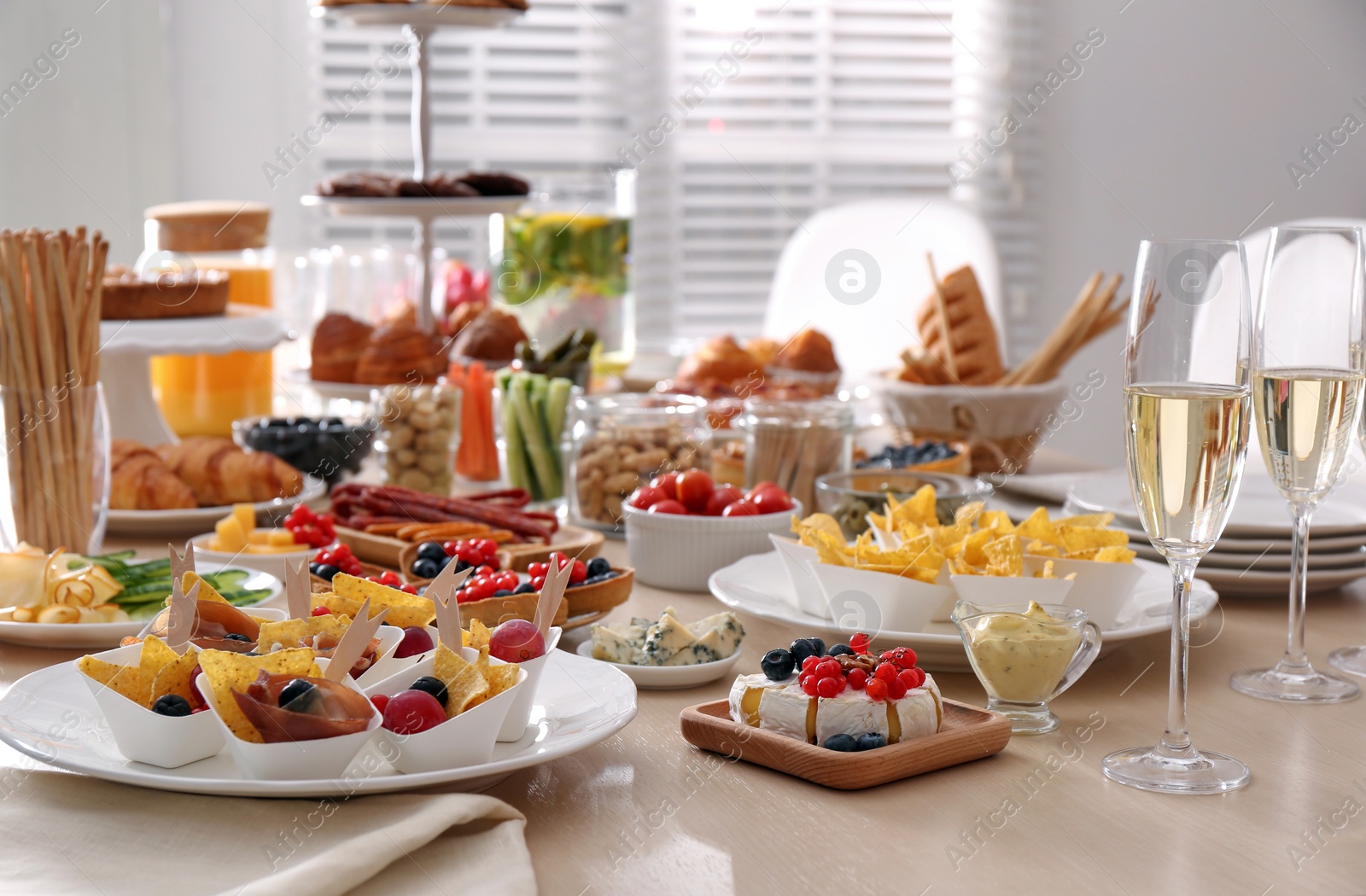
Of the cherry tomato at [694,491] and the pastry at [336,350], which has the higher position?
the pastry at [336,350]

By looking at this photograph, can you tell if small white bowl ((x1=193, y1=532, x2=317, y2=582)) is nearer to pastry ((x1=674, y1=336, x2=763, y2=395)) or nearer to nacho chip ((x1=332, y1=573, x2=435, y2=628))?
nacho chip ((x1=332, y1=573, x2=435, y2=628))

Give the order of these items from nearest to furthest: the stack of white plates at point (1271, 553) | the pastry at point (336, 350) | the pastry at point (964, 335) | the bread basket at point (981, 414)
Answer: the stack of white plates at point (1271, 553)
the bread basket at point (981, 414)
the pastry at point (964, 335)
the pastry at point (336, 350)

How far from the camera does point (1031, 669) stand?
97cm

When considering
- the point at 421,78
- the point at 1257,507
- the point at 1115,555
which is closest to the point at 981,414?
the point at 1257,507

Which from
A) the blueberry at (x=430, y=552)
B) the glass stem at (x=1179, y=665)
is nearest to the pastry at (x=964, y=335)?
the blueberry at (x=430, y=552)

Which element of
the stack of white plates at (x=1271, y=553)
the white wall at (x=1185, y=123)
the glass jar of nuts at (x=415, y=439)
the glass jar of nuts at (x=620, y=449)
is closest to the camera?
the stack of white plates at (x=1271, y=553)

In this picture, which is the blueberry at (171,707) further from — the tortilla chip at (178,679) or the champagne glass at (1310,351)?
the champagne glass at (1310,351)

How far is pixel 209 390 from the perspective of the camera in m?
2.21

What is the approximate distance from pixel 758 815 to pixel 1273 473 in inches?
21.0

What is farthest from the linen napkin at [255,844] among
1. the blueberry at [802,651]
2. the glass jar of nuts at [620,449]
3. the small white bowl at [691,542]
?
the glass jar of nuts at [620,449]

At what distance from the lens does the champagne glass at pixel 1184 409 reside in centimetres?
82

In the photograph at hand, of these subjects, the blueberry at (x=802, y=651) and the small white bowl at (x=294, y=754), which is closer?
the small white bowl at (x=294, y=754)

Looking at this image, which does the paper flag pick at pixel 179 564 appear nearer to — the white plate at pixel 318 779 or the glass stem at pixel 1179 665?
the white plate at pixel 318 779

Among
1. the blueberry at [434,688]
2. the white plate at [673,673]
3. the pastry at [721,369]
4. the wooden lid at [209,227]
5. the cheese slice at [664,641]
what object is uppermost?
the wooden lid at [209,227]
